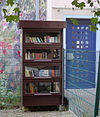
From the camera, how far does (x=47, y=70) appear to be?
6.46m

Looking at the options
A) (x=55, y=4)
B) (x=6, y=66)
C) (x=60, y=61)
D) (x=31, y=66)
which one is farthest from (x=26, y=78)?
(x=55, y=4)

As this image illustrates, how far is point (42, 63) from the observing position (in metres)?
6.39

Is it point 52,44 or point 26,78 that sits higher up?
point 52,44

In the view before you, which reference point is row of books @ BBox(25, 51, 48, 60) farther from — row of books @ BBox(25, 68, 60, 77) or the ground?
the ground

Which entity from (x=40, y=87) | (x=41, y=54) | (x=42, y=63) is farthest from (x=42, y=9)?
(x=40, y=87)

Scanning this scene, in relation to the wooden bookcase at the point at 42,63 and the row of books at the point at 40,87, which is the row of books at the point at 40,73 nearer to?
the wooden bookcase at the point at 42,63

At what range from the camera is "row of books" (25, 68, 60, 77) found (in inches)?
253

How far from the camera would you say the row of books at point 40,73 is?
641cm

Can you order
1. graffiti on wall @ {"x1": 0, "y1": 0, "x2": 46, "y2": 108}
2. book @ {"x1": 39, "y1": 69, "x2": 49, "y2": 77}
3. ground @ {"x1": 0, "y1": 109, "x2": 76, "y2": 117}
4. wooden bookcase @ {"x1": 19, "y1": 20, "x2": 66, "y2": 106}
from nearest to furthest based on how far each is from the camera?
ground @ {"x1": 0, "y1": 109, "x2": 76, "y2": 117}
wooden bookcase @ {"x1": 19, "y1": 20, "x2": 66, "y2": 106}
book @ {"x1": 39, "y1": 69, "x2": 49, "y2": 77}
graffiti on wall @ {"x1": 0, "y1": 0, "x2": 46, "y2": 108}

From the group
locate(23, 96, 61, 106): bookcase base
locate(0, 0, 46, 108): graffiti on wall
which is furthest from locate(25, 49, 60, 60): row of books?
locate(0, 0, 46, 108): graffiti on wall

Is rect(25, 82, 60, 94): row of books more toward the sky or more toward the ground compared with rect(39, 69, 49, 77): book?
more toward the ground

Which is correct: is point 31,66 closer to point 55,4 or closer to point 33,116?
point 33,116

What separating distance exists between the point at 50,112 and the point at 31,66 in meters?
1.14

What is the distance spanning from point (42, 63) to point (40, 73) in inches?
9.5
